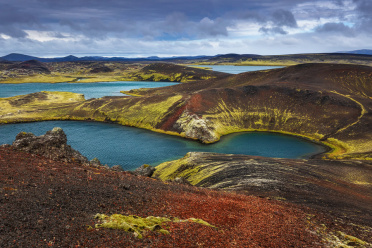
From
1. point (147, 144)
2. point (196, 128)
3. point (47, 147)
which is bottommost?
point (147, 144)

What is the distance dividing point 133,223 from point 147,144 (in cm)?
7269

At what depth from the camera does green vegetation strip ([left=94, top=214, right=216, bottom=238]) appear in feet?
57.8

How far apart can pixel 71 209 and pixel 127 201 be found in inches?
212

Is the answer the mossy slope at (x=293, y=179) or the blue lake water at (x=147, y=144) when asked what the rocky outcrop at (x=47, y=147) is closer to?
the mossy slope at (x=293, y=179)

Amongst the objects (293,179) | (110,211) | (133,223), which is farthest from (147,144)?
(133,223)

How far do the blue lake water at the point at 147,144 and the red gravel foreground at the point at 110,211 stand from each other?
42.9 m

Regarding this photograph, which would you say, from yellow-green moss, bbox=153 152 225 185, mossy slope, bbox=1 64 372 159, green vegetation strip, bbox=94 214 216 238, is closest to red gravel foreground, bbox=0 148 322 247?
green vegetation strip, bbox=94 214 216 238

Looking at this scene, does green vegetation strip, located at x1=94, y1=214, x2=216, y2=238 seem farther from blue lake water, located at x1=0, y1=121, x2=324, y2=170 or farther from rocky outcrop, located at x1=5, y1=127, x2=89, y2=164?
blue lake water, located at x1=0, y1=121, x2=324, y2=170

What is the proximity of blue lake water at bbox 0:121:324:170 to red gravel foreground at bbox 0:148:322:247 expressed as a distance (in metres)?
42.9

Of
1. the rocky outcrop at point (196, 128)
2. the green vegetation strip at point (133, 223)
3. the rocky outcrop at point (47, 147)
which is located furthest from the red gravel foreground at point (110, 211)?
the rocky outcrop at point (196, 128)

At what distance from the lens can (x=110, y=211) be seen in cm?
2091

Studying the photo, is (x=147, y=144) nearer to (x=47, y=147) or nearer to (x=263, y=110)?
(x=47, y=147)

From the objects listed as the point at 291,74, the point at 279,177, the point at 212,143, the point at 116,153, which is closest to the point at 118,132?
the point at 116,153

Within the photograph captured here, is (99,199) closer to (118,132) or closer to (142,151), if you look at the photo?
(142,151)
